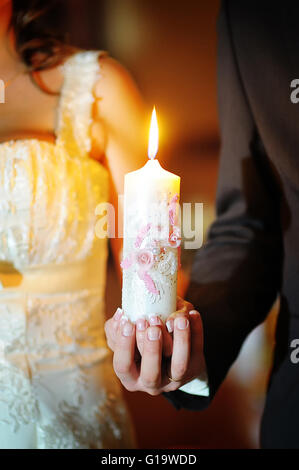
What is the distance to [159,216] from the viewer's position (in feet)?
1.32

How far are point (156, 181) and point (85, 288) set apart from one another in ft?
1.59

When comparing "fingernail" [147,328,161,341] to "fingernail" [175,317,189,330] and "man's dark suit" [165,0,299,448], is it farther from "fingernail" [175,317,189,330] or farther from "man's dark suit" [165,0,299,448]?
"man's dark suit" [165,0,299,448]

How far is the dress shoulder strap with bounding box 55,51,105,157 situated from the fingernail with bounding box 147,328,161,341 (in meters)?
0.50

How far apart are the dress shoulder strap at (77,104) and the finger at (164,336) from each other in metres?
0.49

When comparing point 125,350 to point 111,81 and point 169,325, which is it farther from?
point 111,81

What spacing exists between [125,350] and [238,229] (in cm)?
34

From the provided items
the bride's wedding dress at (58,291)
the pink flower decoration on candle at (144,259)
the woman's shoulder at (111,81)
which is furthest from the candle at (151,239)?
the woman's shoulder at (111,81)

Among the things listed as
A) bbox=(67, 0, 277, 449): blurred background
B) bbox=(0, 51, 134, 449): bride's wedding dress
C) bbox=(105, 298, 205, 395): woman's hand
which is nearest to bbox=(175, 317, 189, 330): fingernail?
bbox=(105, 298, 205, 395): woman's hand

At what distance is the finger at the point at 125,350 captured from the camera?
15.9 inches

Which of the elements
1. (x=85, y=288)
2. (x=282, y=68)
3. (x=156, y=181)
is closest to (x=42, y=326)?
(x=85, y=288)

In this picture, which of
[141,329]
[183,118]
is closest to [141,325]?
[141,329]

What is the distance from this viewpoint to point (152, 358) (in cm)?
40

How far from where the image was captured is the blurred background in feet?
3.39

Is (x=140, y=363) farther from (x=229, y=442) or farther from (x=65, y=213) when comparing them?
(x=229, y=442)
